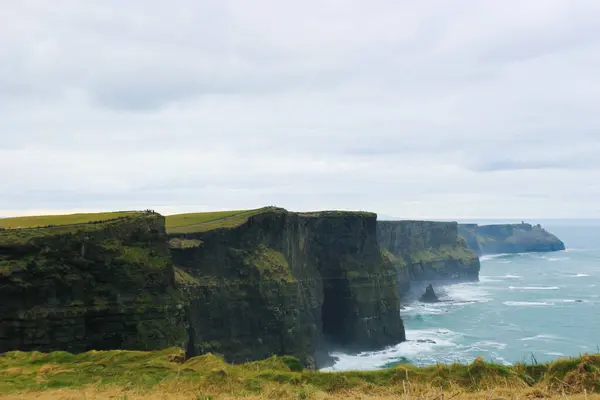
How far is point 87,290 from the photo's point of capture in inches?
1385

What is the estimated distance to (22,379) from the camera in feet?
54.2

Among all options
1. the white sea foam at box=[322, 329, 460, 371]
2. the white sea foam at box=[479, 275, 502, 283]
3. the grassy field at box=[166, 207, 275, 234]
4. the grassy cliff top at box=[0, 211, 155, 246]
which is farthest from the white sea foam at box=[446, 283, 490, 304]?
the grassy cliff top at box=[0, 211, 155, 246]

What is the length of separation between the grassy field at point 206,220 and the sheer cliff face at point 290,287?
5.50 ft

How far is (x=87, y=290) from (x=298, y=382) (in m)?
25.7

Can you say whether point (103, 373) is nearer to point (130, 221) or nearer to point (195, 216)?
point (130, 221)

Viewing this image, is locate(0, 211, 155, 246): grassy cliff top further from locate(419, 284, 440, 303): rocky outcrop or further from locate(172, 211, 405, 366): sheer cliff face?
locate(419, 284, 440, 303): rocky outcrop

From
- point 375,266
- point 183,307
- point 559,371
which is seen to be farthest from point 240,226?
point 559,371

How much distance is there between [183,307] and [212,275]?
47.8 ft

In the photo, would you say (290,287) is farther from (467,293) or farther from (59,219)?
(467,293)

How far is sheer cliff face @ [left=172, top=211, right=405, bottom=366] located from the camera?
171 feet

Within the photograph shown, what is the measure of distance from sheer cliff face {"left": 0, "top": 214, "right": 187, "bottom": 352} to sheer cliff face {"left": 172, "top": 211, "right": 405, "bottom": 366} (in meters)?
6.86

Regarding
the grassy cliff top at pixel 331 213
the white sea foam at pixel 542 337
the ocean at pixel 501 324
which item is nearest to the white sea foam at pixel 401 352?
the ocean at pixel 501 324

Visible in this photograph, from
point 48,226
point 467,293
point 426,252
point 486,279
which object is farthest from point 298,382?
point 486,279

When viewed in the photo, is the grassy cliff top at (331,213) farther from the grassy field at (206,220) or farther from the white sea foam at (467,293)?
the white sea foam at (467,293)
